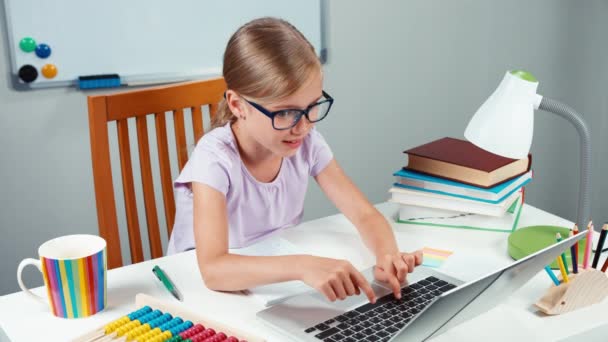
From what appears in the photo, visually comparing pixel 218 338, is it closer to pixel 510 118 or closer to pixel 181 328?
pixel 181 328

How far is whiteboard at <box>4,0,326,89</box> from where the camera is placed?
1927mm

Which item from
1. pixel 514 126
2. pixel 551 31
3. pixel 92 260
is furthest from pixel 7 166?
pixel 551 31

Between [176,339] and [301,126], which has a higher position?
[301,126]

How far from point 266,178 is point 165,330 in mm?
567

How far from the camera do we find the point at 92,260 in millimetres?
960

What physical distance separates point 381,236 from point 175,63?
1191 millimetres

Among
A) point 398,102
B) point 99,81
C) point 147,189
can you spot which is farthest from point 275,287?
point 398,102

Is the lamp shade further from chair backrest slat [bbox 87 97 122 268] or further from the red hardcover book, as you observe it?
chair backrest slat [bbox 87 97 122 268]

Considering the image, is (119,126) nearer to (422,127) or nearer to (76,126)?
(76,126)

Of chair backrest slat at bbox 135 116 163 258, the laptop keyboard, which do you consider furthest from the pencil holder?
chair backrest slat at bbox 135 116 163 258

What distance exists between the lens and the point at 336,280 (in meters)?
0.96

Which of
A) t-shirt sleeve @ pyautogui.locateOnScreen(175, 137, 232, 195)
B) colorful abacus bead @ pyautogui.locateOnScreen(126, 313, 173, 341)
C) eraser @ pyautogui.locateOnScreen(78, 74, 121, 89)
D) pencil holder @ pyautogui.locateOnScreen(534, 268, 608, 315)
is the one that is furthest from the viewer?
eraser @ pyautogui.locateOnScreen(78, 74, 121, 89)

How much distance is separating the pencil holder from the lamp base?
3.0 inches

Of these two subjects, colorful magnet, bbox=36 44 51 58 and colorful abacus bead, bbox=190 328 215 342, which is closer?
colorful abacus bead, bbox=190 328 215 342
